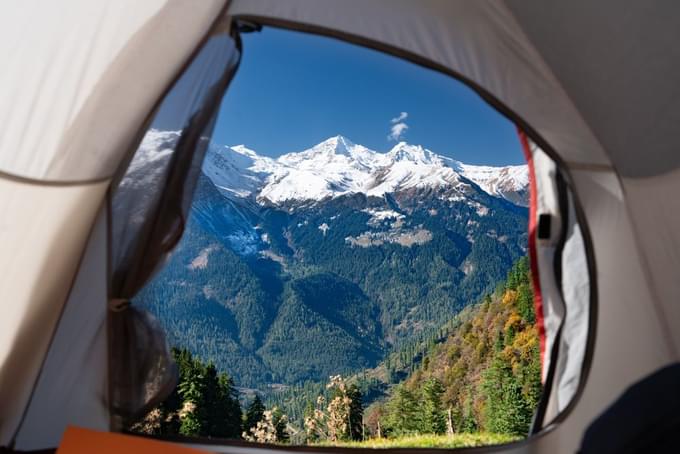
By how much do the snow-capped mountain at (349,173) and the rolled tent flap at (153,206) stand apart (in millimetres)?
4567

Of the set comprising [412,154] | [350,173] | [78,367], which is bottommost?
[78,367]

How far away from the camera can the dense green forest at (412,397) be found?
4.32 meters

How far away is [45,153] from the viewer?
130cm

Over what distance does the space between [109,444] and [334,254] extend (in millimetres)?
6175

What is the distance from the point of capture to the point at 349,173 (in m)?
7.80

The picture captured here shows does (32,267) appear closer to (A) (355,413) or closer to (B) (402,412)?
(A) (355,413)

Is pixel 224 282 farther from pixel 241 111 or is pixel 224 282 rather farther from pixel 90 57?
pixel 90 57

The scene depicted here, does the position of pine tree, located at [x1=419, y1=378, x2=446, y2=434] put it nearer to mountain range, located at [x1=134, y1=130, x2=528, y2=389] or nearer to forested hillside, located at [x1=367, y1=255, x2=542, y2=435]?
forested hillside, located at [x1=367, y1=255, x2=542, y2=435]

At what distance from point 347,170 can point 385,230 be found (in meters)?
0.90

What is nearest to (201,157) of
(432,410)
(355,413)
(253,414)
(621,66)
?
(621,66)

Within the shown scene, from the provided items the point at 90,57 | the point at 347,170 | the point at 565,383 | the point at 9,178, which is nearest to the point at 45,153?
the point at 9,178

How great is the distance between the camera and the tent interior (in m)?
1.22

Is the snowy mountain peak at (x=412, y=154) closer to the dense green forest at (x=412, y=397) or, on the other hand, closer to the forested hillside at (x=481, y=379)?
the forested hillside at (x=481, y=379)

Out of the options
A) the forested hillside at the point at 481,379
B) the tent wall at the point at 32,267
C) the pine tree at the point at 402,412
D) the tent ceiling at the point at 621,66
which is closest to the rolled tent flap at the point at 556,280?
the tent ceiling at the point at 621,66
